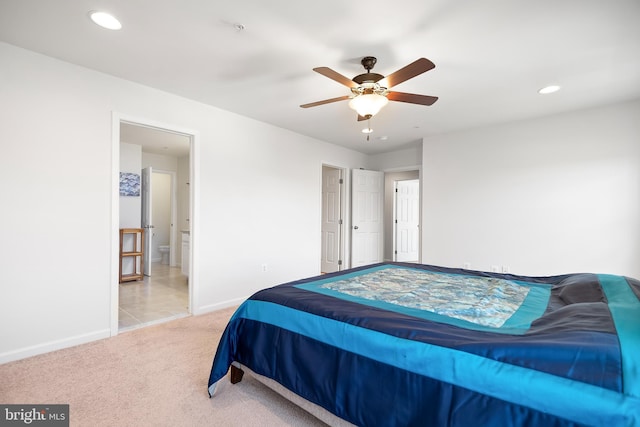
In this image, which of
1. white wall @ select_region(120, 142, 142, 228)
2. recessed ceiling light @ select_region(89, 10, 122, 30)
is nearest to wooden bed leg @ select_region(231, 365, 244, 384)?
recessed ceiling light @ select_region(89, 10, 122, 30)

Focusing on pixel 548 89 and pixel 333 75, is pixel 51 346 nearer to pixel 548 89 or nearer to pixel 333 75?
pixel 333 75

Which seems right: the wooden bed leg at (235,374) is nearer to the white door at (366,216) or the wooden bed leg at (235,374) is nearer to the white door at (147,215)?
the white door at (366,216)

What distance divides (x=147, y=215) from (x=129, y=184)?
2.04ft

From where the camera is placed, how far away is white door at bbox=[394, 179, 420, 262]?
21.8 feet

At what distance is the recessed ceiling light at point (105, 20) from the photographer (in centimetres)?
186

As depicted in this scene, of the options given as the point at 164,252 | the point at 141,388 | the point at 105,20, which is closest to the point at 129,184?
the point at 164,252

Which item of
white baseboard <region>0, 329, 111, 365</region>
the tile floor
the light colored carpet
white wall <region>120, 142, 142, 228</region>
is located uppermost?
white wall <region>120, 142, 142, 228</region>

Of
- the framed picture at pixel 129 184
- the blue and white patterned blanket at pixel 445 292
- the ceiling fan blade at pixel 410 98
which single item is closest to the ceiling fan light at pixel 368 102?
the ceiling fan blade at pixel 410 98

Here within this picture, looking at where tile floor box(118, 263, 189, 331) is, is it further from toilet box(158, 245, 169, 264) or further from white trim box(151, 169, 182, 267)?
toilet box(158, 245, 169, 264)

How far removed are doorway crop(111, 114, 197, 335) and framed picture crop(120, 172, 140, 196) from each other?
148mm

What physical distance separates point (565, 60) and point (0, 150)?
4515mm

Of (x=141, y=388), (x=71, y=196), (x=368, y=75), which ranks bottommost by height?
(x=141, y=388)

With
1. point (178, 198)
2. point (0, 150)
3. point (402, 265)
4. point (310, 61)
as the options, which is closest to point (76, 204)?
point (0, 150)

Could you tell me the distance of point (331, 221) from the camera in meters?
5.75
